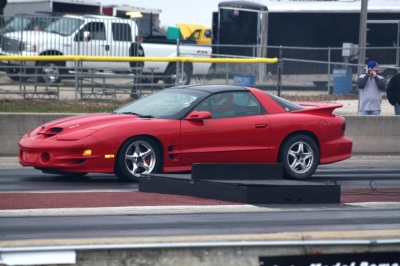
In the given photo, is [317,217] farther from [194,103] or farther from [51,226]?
[194,103]

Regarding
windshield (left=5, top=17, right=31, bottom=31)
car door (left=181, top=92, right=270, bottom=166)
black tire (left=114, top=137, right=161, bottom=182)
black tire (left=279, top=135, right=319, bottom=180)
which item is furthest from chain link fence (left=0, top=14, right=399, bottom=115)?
black tire (left=114, top=137, right=161, bottom=182)

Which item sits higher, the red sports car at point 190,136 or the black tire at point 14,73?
the black tire at point 14,73

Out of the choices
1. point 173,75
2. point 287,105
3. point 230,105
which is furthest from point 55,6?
point 230,105

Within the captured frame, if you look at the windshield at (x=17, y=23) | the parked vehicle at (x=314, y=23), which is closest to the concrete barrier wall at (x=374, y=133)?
the windshield at (x=17, y=23)

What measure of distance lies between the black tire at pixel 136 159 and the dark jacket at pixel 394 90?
24.4ft

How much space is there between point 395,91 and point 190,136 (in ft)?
23.2

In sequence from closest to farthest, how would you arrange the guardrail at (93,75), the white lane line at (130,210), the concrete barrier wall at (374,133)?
the white lane line at (130,210) → the concrete barrier wall at (374,133) → the guardrail at (93,75)

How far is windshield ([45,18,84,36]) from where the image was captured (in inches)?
939

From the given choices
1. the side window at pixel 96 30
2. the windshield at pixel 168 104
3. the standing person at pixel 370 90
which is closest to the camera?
the windshield at pixel 168 104

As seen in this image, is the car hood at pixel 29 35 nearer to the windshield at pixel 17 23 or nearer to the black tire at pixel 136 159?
the windshield at pixel 17 23

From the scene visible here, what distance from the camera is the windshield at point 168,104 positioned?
11281 mm

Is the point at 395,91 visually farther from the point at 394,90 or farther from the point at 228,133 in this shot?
the point at 228,133

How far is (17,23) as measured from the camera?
23500 millimetres

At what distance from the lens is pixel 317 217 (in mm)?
8344
